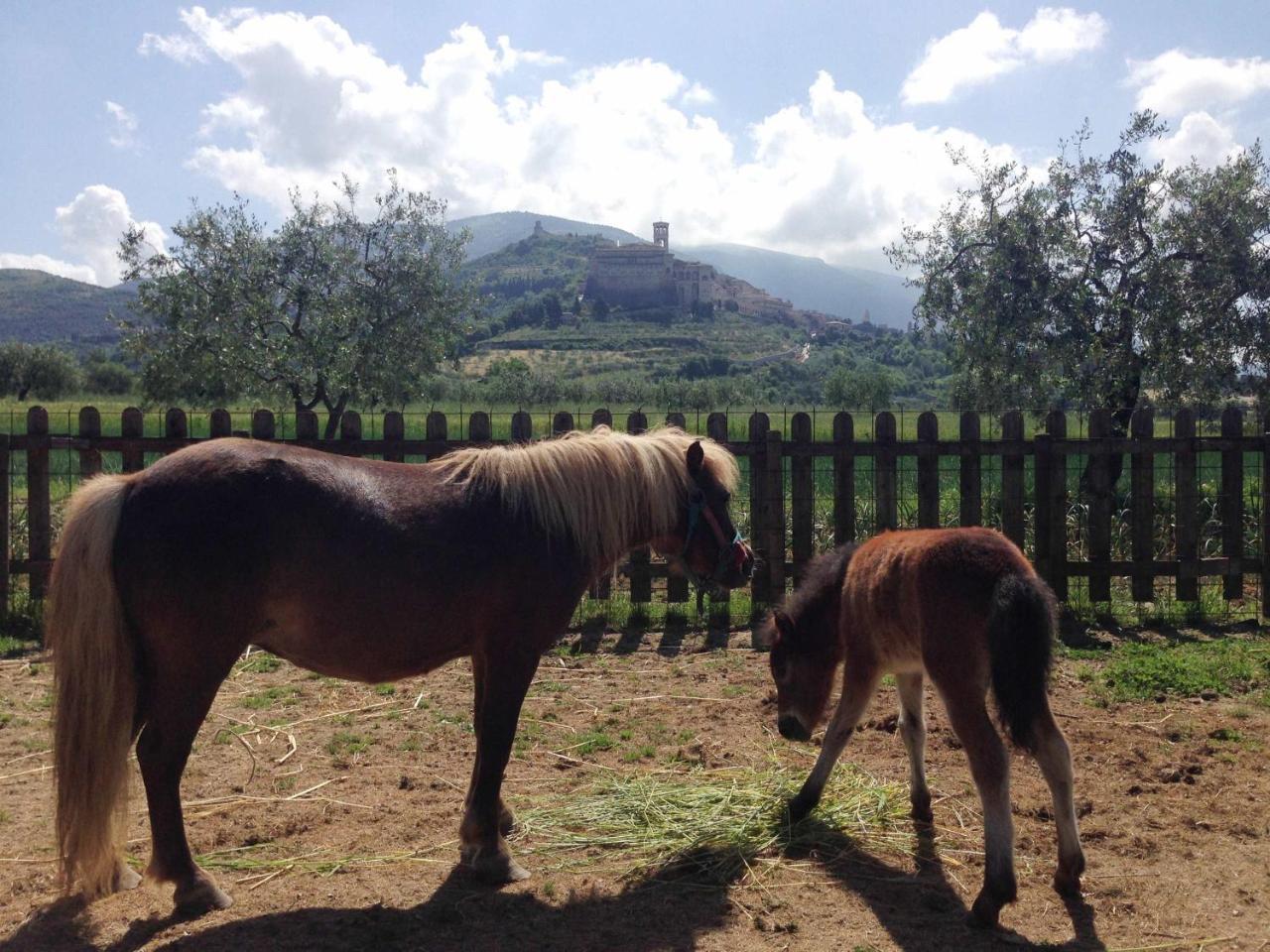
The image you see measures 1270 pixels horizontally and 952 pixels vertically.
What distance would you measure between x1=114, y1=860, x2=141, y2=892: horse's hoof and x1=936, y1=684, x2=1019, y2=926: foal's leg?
3.41 m

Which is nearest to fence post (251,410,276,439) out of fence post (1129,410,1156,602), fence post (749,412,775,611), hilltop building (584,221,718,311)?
fence post (749,412,775,611)

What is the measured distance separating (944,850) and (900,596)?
1215 mm

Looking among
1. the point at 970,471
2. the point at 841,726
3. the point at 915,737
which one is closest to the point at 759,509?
the point at 970,471

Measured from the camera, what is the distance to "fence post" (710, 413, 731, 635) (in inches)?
342

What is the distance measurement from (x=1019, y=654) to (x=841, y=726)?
4.08ft

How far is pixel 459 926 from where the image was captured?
3574 mm

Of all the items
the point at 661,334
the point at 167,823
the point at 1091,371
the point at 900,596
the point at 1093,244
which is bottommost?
the point at 167,823

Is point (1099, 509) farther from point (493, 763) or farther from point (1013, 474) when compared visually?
point (493, 763)

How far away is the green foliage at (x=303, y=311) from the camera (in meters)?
21.5

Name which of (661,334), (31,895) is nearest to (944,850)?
(31,895)

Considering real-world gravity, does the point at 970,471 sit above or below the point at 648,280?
below

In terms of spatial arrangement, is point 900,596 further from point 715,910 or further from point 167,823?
point 167,823

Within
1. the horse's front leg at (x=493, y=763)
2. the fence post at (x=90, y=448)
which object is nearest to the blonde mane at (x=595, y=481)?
the horse's front leg at (x=493, y=763)

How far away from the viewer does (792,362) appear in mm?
77500
